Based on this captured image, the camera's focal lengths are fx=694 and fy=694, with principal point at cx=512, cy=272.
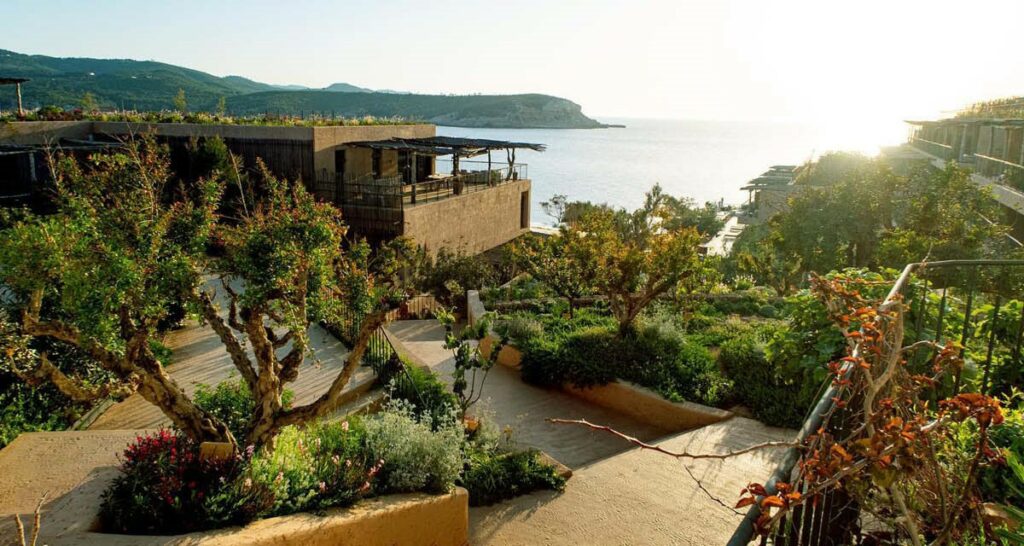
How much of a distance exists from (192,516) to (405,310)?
12521mm

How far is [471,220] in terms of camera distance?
90.4 feet

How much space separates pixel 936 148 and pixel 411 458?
48.4 metres

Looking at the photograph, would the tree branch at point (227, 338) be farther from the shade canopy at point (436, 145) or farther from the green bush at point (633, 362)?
the shade canopy at point (436, 145)

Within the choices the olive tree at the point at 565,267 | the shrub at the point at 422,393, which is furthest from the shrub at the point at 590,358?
the shrub at the point at 422,393

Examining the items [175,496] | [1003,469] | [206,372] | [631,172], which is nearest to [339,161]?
[206,372]

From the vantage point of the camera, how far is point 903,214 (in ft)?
59.1

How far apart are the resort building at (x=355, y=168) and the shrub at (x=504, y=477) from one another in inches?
612

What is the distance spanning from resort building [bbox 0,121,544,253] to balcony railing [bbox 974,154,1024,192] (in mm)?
18318

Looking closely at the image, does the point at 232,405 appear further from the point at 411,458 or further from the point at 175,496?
the point at 411,458

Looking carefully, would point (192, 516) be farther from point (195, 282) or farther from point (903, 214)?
point (903, 214)

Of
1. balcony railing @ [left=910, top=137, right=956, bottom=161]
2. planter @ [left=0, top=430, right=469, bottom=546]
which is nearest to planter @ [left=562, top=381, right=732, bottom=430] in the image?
planter @ [left=0, top=430, right=469, bottom=546]

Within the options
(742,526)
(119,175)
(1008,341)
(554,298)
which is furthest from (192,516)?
(554,298)

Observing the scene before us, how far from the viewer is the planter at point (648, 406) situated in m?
9.65

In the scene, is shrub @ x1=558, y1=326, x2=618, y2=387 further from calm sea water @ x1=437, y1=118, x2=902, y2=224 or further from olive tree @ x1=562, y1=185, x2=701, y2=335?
calm sea water @ x1=437, y1=118, x2=902, y2=224
